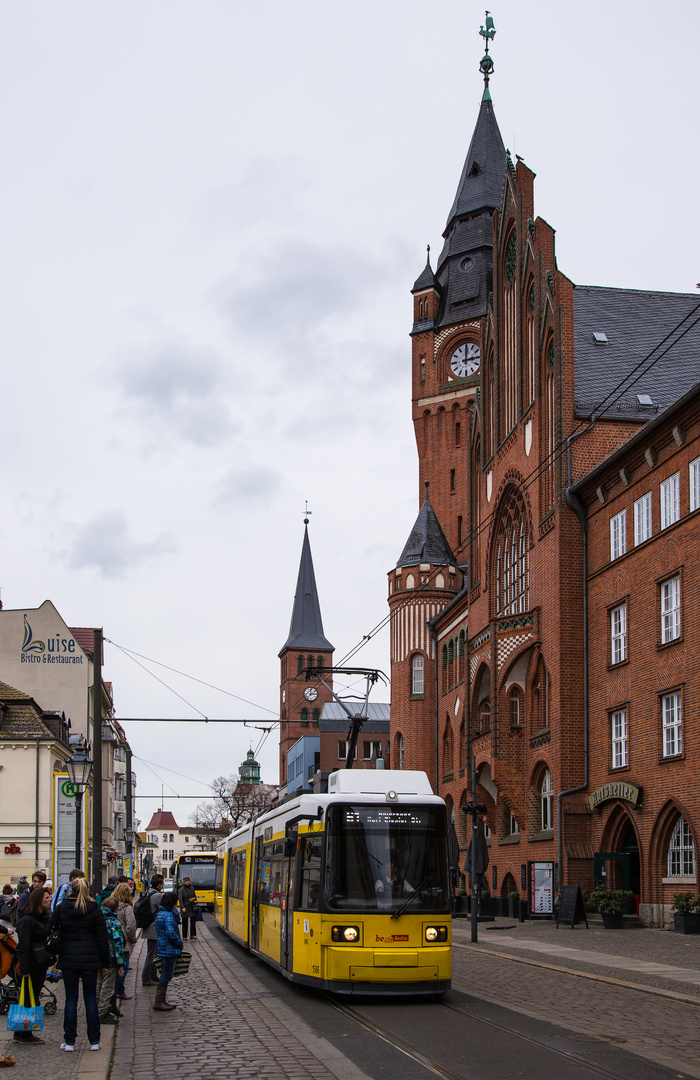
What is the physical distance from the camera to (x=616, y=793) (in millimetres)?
31844

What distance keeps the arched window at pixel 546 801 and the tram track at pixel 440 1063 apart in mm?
22515

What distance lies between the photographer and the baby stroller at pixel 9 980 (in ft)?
39.7

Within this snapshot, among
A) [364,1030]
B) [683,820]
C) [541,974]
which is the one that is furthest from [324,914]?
[683,820]

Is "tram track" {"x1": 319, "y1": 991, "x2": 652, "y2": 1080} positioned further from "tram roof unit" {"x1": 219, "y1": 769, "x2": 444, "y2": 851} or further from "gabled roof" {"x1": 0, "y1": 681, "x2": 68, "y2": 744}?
"gabled roof" {"x1": 0, "y1": 681, "x2": 68, "y2": 744}

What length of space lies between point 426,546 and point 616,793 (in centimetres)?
2976

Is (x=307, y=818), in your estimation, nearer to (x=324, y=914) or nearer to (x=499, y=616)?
(x=324, y=914)

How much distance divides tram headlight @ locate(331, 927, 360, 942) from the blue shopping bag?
3870 mm

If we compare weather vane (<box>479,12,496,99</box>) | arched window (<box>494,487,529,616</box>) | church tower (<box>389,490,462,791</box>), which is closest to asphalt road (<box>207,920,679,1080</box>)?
arched window (<box>494,487,529,616</box>)

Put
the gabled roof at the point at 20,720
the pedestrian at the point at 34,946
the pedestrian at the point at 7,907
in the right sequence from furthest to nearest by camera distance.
Answer: the gabled roof at the point at 20,720 → the pedestrian at the point at 7,907 → the pedestrian at the point at 34,946

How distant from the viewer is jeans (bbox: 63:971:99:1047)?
11.4m

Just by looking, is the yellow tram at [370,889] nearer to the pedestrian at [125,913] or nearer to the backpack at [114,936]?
the pedestrian at [125,913]

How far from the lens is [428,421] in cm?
7256

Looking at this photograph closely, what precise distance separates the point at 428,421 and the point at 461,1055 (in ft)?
206

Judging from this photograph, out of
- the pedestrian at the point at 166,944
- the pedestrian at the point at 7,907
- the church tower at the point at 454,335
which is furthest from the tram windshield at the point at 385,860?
the church tower at the point at 454,335
